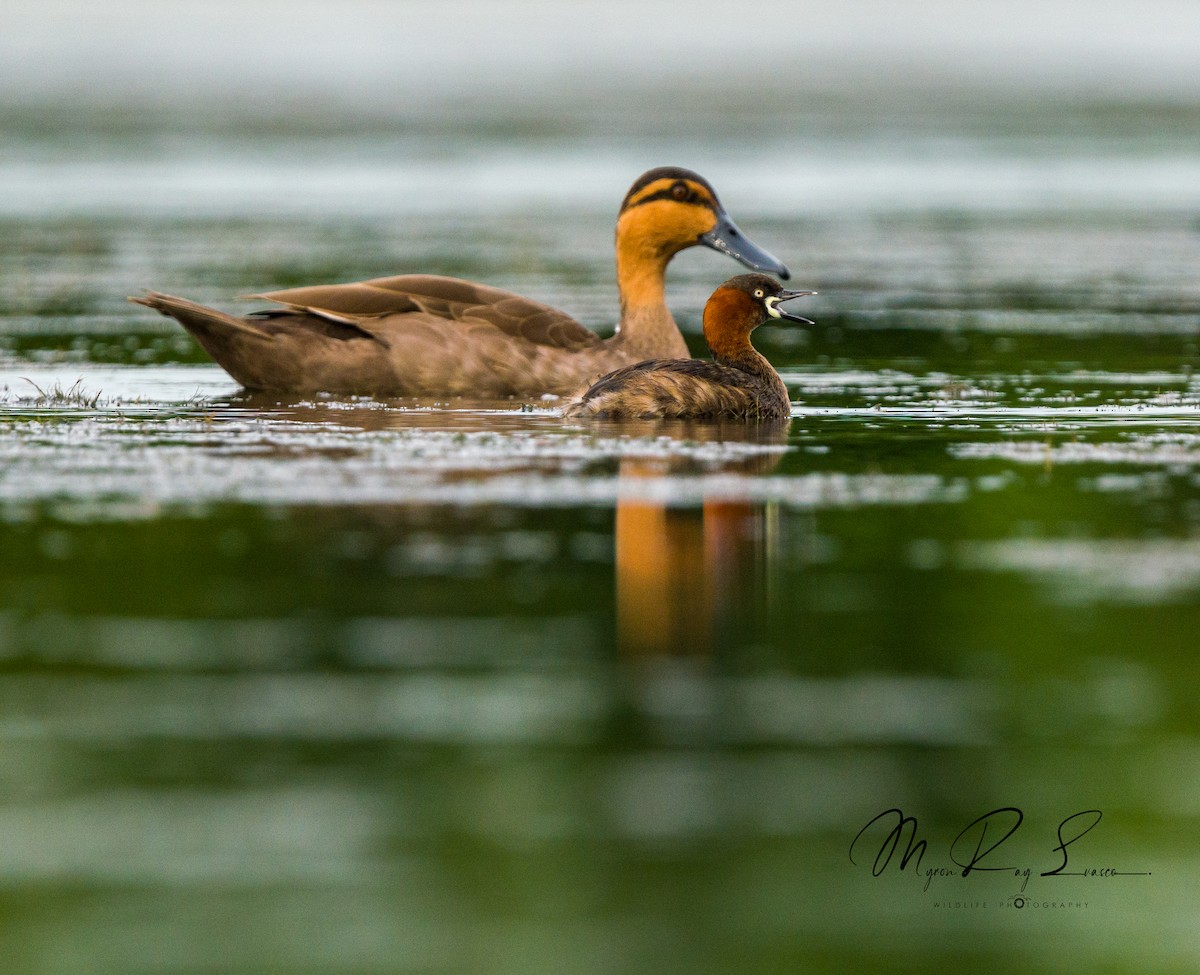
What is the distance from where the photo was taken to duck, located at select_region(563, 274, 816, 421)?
13055mm

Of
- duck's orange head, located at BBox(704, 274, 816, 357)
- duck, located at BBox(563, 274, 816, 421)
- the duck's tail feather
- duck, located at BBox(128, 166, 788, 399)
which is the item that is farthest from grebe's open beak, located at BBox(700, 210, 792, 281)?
the duck's tail feather

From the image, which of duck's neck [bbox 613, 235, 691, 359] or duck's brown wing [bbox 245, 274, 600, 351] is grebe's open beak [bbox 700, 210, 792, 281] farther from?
duck's brown wing [bbox 245, 274, 600, 351]

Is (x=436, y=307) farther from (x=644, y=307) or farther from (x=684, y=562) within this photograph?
(x=684, y=562)

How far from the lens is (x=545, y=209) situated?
111 feet

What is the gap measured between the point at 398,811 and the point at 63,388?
9.07 m

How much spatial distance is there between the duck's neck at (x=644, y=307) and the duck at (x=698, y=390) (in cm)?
158

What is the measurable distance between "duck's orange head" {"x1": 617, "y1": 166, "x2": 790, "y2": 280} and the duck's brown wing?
3.32ft

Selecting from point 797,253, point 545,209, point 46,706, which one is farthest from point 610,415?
point 545,209

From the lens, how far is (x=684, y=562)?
8906 millimetres

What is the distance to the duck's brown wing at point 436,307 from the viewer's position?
1494 cm
